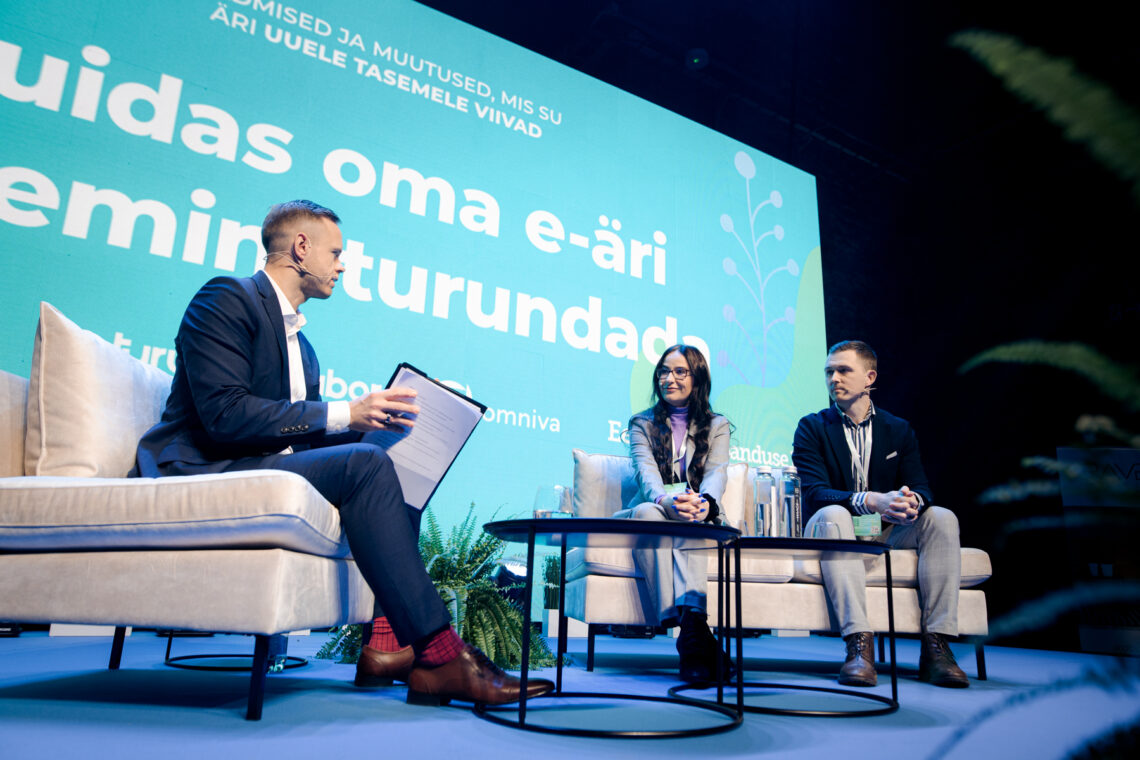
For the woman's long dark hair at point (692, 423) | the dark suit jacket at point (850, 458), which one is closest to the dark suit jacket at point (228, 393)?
the woman's long dark hair at point (692, 423)

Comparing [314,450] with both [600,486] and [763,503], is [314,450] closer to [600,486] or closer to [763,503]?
[763,503]

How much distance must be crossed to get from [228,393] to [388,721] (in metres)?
0.74

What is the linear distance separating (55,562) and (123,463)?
1.17 feet

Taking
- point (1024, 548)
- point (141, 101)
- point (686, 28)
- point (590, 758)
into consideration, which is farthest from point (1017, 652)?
point (141, 101)

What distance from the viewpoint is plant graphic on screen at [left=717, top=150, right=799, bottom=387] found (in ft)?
14.1

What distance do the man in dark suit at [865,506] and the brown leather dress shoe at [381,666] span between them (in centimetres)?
127

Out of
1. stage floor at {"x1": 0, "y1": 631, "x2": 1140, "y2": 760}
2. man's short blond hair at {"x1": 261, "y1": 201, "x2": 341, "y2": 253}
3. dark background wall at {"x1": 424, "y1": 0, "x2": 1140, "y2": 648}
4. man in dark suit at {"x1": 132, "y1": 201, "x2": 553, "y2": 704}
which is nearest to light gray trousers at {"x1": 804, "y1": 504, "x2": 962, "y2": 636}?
stage floor at {"x1": 0, "y1": 631, "x2": 1140, "y2": 760}

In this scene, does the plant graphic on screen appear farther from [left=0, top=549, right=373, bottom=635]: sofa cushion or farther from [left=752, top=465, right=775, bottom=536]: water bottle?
[left=0, top=549, right=373, bottom=635]: sofa cushion

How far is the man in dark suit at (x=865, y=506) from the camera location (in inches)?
88.4

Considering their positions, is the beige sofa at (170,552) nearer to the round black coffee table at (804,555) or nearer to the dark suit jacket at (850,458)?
the round black coffee table at (804,555)

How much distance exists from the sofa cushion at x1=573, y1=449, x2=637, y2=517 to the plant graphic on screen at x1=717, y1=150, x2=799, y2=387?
1.51m

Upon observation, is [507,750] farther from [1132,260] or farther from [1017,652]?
[1017,652]

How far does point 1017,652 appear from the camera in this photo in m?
4.22

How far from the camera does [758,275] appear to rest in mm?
4477
